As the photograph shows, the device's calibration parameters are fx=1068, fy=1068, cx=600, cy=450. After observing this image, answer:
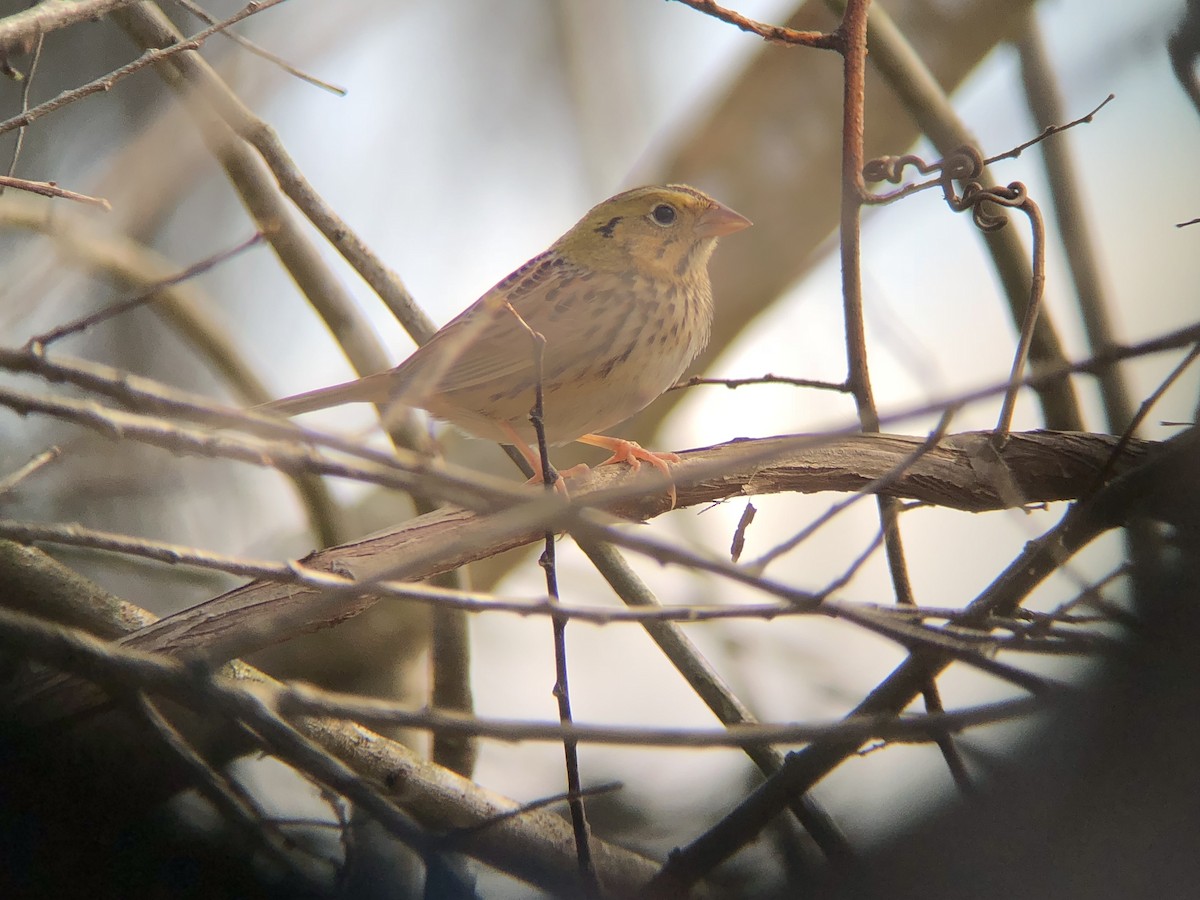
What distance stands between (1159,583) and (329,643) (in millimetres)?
3842

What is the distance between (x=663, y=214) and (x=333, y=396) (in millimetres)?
1400

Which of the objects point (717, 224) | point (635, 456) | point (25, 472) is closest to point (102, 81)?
point (25, 472)

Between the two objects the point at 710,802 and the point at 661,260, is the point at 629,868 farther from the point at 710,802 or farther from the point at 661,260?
the point at 661,260

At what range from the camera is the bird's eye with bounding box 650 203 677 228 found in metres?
3.95

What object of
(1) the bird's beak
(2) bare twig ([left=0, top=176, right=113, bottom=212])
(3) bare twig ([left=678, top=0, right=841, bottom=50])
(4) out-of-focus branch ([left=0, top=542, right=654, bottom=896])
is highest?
(1) the bird's beak

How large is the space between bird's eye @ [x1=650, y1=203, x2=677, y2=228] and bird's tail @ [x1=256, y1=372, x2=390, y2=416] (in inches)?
46.9

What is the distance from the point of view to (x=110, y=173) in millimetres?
4371

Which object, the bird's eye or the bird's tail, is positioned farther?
the bird's eye

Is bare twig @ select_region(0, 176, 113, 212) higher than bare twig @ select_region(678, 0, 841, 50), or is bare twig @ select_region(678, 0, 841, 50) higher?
bare twig @ select_region(678, 0, 841, 50)

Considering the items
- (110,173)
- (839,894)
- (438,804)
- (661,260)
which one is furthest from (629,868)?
(110,173)

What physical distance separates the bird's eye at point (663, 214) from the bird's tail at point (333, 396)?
1.19 m

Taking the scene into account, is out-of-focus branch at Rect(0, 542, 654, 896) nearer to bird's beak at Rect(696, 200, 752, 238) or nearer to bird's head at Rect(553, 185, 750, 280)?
bird's head at Rect(553, 185, 750, 280)

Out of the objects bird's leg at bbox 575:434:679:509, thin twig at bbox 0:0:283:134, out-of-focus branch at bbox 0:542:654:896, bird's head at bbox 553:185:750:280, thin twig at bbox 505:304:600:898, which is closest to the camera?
out-of-focus branch at bbox 0:542:654:896

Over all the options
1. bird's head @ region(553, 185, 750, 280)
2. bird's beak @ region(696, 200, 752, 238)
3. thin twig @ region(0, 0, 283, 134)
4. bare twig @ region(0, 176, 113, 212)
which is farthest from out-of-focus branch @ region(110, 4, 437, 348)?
bird's beak @ region(696, 200, 752, 238)
